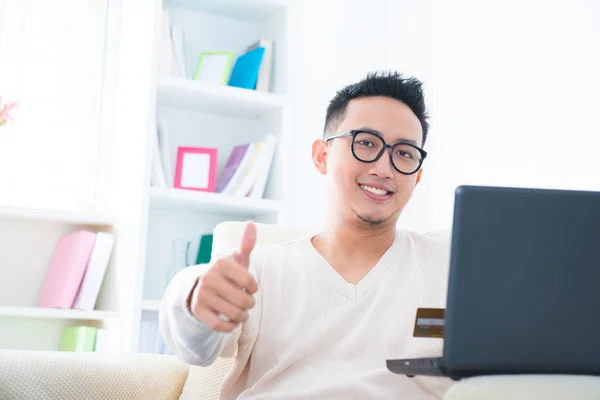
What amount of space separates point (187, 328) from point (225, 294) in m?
0.17

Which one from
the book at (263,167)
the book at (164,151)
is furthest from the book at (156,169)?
the book at (263,167)

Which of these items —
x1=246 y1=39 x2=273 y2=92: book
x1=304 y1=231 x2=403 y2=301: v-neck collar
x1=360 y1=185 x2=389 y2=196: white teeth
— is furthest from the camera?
x1=246 y1=39 x2=273 y2=92: book

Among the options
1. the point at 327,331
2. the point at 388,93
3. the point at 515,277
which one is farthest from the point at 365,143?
the point at 515,277

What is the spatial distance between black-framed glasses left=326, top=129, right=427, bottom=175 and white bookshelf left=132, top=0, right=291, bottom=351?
126cm

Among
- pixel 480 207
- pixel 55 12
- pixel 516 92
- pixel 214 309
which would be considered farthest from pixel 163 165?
pixel 480 207

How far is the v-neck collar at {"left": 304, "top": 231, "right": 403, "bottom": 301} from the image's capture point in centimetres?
152

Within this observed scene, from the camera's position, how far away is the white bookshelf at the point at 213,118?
Result: 2897mm

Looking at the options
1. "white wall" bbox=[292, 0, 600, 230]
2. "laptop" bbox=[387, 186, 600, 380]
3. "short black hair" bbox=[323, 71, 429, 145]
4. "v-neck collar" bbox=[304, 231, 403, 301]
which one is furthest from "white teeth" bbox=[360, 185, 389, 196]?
"white wall" bbox=[292, 0, 600, 230]

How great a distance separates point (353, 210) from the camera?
1.64 meters

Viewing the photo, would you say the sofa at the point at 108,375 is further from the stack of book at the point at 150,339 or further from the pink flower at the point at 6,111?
the pink flower at the point at 6,111

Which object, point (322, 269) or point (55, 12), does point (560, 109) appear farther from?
point (55, 12)

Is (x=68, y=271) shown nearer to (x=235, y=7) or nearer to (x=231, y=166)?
(x=231, y=166)

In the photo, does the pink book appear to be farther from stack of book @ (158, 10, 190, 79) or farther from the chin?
the chin

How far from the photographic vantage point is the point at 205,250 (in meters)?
2.95
